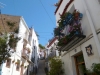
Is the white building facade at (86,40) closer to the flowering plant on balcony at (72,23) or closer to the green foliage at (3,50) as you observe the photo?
the flowering plant on balcony at (72,23)

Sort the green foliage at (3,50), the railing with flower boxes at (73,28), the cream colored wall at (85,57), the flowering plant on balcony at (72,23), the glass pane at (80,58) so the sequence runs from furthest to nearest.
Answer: the green foliage at (3,50)
the glass pane at (80,58)
the flowering plant on balcony at (72,23)
the railing with flower boxes at (73,28)
the cream colored wall at (85,57)

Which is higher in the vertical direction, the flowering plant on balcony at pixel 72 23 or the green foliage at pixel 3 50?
the flowering plant on balcony at pixel 72 23

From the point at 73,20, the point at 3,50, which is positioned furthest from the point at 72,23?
the point at 3,50

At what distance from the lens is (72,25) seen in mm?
6344

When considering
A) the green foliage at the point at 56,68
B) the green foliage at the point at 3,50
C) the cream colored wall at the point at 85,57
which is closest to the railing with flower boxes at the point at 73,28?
the cream colored wall at the point at 85,57

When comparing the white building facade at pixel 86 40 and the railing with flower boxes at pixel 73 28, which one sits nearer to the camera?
A: the white building facade at pixel 86 40

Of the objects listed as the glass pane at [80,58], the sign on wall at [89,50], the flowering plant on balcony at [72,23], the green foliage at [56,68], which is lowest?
the green foliage at [56,68]

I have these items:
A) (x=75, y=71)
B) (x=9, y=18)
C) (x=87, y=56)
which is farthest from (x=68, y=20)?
(x=9, y=18)

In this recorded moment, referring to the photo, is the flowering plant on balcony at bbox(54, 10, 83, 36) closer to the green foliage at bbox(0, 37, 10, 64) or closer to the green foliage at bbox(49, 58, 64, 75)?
the green foliage at bbox(49, 58, 64, 75)

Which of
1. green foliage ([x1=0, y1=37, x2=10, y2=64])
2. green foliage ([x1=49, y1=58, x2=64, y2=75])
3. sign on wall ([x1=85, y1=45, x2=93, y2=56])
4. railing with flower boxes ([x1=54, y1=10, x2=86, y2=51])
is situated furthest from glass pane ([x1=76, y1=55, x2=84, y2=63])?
green foliage ([x1=0, y1=37, x2=10, y2=64])

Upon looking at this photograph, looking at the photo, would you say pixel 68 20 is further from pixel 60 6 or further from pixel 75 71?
pixel 60 6

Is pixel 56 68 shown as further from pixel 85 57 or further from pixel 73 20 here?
pixel 73 20

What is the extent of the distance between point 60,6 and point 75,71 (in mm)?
6154

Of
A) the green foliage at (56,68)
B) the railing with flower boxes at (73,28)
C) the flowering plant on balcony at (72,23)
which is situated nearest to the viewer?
the railing with flower boxes at (73,28)
